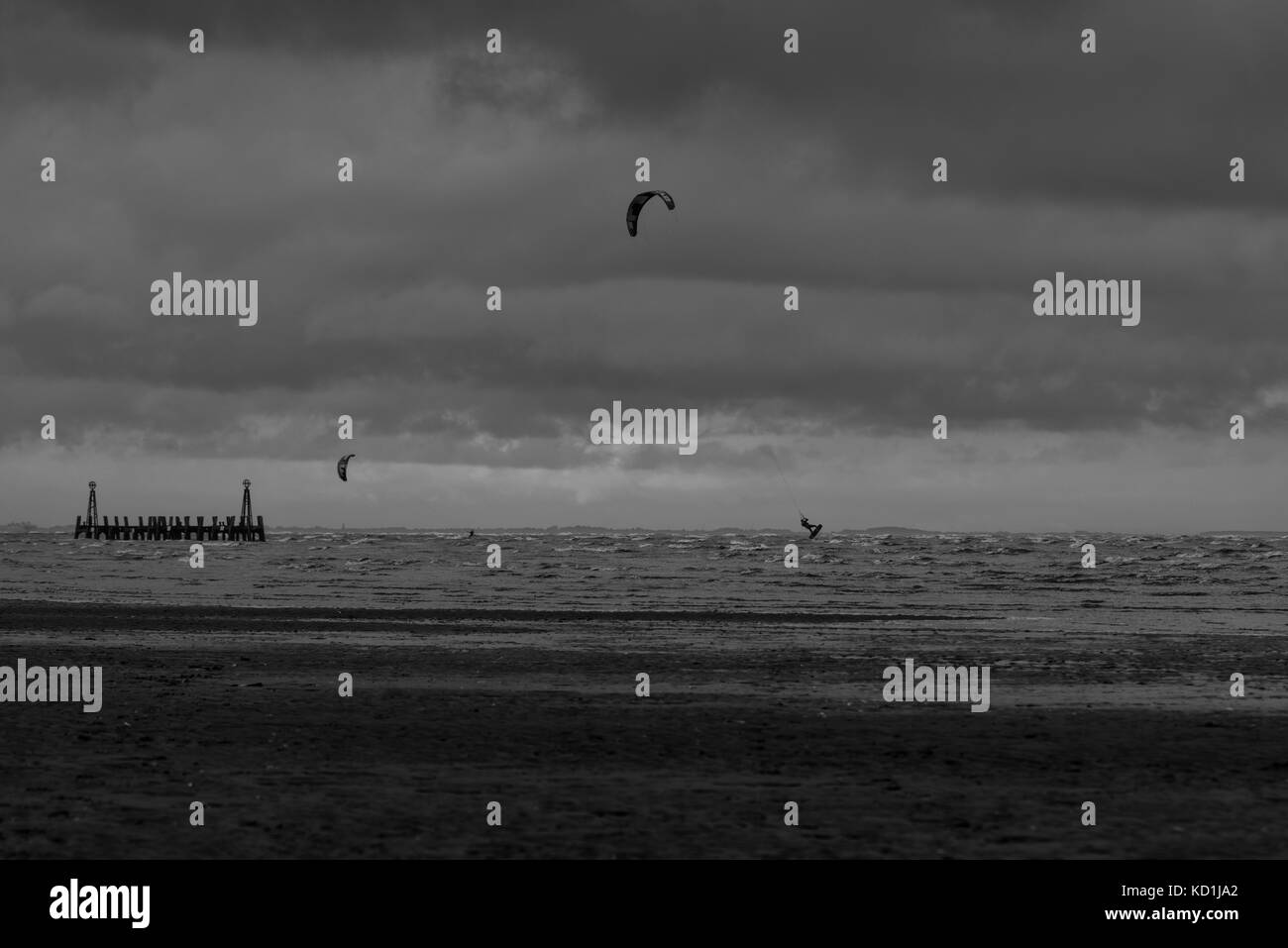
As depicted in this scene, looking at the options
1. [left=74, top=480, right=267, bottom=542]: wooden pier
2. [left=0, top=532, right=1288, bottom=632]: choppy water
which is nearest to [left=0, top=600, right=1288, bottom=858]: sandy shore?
[left=0, top=532, right=1288, bottom=632]: choppy water

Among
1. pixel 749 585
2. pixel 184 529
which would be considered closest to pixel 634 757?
pixel 749 585

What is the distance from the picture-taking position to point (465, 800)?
45.1 ft

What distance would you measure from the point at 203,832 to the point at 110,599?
38457mm

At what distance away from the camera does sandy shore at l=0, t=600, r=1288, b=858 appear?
12180 mm

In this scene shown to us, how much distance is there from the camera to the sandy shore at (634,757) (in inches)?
480

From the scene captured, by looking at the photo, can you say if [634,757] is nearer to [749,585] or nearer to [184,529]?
[749,585]

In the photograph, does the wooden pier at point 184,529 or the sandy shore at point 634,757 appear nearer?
the sandy shore at point 634,757

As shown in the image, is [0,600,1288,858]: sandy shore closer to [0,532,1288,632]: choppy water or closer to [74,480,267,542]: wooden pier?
[0,532,1288,632]: choppy water

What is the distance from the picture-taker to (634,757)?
53.5ft

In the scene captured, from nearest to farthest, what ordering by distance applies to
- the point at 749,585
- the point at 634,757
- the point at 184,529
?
the point at 634,757, the point at 749,585, the point at 184,529

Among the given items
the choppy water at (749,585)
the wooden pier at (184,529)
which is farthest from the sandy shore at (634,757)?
the wooden pier at (184,529)

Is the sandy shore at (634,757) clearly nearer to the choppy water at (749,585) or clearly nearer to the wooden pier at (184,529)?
the choppy water at (749,585)
